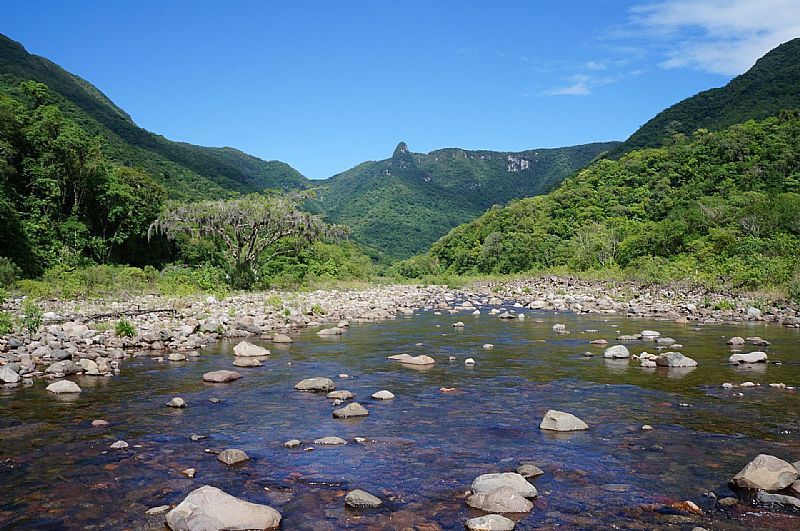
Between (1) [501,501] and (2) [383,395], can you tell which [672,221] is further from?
(1) [501,501]

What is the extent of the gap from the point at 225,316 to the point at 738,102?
7813 cm

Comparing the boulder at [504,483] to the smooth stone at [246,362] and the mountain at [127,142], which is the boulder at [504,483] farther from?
the mountain at [127,142]

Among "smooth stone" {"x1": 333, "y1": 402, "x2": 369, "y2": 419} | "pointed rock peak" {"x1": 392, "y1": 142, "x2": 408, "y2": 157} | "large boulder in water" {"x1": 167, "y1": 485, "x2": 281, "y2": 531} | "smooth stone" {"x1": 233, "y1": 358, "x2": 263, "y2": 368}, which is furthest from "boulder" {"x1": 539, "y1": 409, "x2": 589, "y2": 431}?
"pointed rock peak" {"x1": 392, "y1": 142, "x2": 408, "y2": 157}

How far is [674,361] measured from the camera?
1146 centimetres

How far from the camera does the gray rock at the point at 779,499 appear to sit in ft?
16.4

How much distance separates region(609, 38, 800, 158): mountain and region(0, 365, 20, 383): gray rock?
71511mm

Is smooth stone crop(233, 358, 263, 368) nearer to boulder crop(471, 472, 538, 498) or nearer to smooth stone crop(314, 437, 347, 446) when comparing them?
smooth stone crop(314, 437, 347, 446)

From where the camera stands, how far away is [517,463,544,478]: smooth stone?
5.82 m

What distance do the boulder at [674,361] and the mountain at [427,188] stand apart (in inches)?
3993

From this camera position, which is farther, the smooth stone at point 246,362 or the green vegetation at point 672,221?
the green vegetation at point 672,221

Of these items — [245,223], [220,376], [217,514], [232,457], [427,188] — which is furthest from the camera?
[427,188]

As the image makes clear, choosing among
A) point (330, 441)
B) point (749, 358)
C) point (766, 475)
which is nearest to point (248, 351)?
point (330, 441)

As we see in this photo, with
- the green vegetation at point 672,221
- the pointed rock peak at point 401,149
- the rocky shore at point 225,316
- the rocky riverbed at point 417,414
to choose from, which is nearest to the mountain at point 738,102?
the green vegetation at point 672,221

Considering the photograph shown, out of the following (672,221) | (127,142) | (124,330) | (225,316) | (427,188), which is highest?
(127,142)
